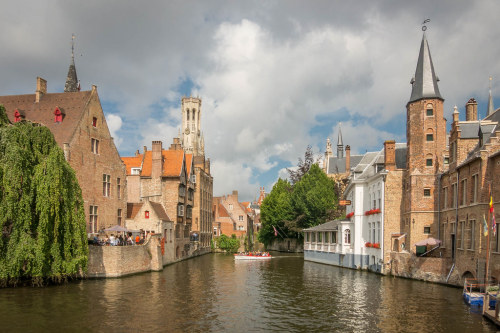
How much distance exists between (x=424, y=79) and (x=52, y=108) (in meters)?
32.5

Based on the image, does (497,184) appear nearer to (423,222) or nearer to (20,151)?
(423,222)

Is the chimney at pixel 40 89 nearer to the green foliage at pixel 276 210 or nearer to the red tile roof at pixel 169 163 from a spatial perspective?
the red tile roof at pixel 169 163

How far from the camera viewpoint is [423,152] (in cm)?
3403

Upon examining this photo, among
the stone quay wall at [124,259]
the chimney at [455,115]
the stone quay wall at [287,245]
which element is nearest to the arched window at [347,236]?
the chimney at [455,115]

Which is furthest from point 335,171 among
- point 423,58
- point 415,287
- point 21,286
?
point 21,286

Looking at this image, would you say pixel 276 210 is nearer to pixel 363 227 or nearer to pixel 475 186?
pixel 363 227

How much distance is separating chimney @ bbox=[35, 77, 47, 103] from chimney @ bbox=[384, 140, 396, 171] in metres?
31.3

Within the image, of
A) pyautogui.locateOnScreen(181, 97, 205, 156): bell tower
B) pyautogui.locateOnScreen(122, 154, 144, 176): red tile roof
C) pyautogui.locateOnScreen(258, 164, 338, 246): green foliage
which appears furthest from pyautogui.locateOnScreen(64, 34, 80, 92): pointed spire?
pyautogui.locateOnScreen(181, 97, 205, 156): bell tower

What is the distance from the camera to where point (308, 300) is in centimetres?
2417

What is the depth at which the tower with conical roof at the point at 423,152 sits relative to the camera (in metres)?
33.2

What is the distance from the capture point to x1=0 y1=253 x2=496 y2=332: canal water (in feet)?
58.2

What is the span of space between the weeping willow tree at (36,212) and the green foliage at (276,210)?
45649 mm

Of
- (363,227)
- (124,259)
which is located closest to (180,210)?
(124,259)

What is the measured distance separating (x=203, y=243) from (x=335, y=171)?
37065 mm
